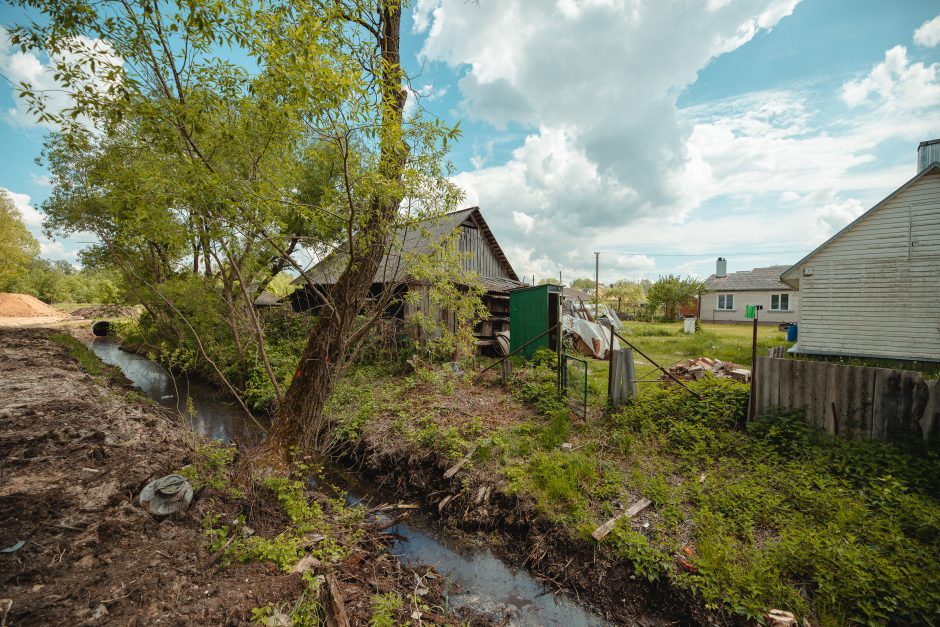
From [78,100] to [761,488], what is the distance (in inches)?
319

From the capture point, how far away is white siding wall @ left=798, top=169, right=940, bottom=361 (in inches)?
379

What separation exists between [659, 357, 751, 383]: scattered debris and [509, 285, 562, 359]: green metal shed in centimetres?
272

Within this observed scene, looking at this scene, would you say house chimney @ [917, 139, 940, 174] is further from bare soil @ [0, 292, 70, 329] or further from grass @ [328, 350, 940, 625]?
bare soil @ [0, 292, 70, 329]

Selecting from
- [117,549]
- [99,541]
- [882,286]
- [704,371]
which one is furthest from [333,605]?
[882,286]

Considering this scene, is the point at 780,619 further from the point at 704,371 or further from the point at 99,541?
the point at 704,371

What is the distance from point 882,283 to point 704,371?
779 cm

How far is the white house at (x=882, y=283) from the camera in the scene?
9625mm

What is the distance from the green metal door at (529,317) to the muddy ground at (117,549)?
6.31m

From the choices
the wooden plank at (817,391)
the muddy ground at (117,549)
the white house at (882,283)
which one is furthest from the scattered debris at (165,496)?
the white house at (882,283)

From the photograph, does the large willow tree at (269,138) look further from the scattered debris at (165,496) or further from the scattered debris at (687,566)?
the scattered debris at (687,566)

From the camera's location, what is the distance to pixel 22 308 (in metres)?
31.0

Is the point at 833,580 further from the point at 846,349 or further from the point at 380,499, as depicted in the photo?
the point at 846,349

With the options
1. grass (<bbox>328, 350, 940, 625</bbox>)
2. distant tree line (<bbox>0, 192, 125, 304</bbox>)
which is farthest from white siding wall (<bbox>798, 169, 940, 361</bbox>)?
distant tree line (<bbox>0, 192, 125, 304</bbox>)

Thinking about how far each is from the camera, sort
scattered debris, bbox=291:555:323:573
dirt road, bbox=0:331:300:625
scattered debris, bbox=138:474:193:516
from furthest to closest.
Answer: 1. scattered debris, bbox=138:474:193:516
2. scattered debris, bbox=291:555:323:573
3. dirt road, bbox=0:331:300:625
